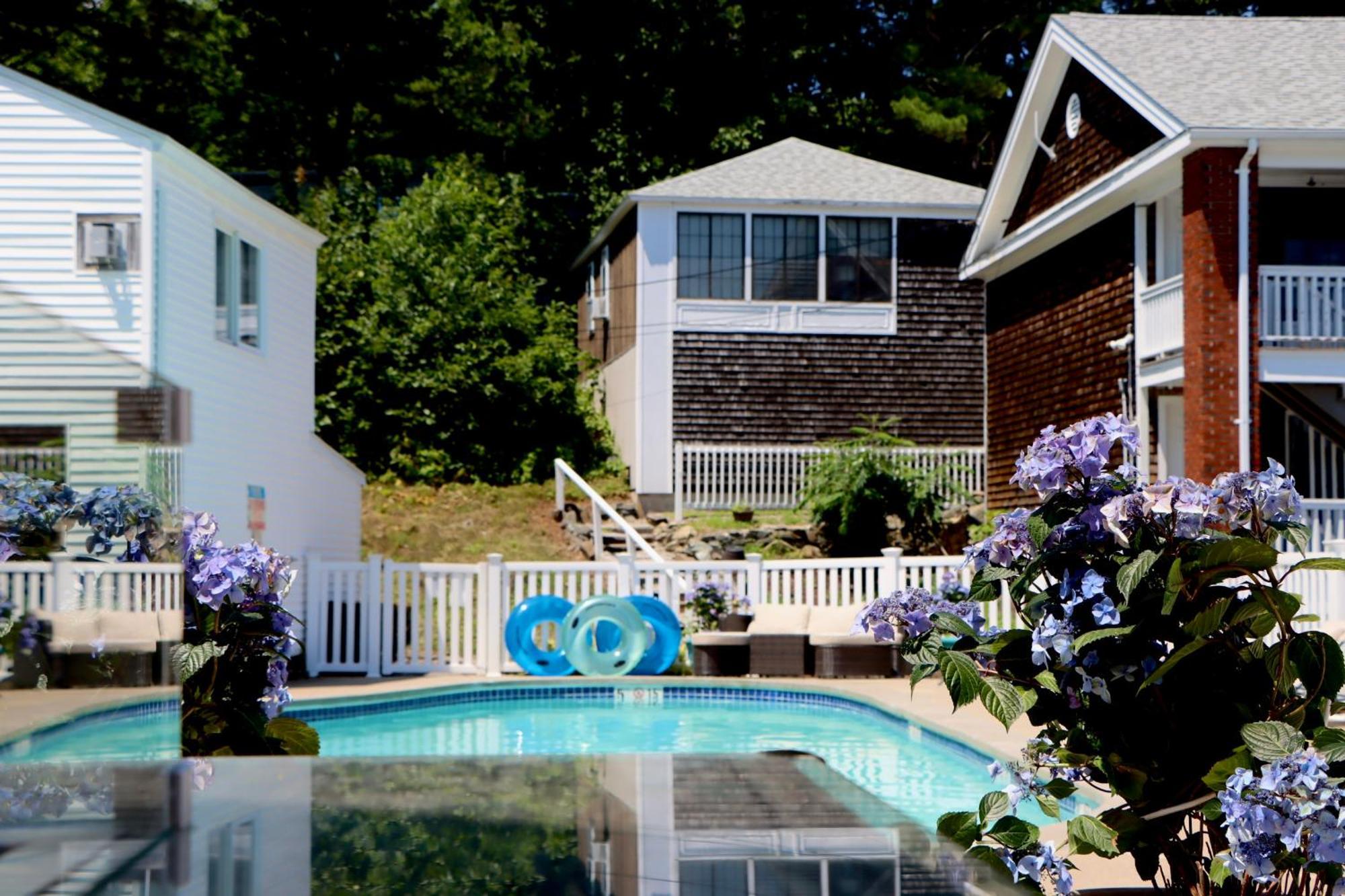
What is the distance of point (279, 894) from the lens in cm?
175

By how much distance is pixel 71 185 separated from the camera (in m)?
12.2

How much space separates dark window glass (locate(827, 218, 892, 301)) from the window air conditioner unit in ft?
43.9

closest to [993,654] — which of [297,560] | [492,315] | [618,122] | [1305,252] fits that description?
[297,560]

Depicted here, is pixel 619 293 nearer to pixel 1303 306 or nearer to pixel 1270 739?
pixel 1303 306

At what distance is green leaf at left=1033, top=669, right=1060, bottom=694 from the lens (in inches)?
126

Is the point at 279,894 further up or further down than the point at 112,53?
further down

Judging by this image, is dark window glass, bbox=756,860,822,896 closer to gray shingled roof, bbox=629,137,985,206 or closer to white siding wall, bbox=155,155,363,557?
white siding wall, bbox=155,155,363,557

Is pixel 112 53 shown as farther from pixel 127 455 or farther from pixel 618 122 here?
pixel 127 455

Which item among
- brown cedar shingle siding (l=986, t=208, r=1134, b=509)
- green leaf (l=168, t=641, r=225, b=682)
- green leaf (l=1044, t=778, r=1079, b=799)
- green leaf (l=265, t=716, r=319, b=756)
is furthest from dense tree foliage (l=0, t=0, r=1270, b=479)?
green leaf (l=1044, t=778, r=1079, b=799)

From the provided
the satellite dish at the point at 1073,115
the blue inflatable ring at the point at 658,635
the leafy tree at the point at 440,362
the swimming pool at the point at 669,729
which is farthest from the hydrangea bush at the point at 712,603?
the leafy tree at the point at 440,362

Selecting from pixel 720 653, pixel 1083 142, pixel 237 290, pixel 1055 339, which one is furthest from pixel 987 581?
pixel 1055 339

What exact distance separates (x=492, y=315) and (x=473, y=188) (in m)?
3.86

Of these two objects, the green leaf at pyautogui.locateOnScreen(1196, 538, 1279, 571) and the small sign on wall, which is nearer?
the green leaf at pyautogui.locateOnScreen(1196, 538, 1279, 571)

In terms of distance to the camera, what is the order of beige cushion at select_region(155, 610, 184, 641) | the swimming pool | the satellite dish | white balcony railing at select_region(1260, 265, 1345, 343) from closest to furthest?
beige cushion at select_region(155, 610, 184, 641)
the swimming pool
white balcony railing at select_region(1260, 265, 1345, 343)
the satellite dish
